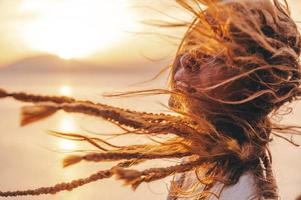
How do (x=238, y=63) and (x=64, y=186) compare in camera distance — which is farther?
(x=238, y=63)

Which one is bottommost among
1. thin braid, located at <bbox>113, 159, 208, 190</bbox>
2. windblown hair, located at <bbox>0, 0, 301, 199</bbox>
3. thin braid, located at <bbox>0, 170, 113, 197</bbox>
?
thin braid, located at <bbox>0, 170, 113, 197</bbox>

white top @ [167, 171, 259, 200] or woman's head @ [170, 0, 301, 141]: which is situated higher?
woman's head @ [170, 0, 301, 141]

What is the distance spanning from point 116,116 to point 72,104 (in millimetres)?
251

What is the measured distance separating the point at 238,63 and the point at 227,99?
0.55 feet

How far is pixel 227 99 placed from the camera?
2.54 meters

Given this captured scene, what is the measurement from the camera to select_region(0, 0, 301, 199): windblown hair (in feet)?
7.95

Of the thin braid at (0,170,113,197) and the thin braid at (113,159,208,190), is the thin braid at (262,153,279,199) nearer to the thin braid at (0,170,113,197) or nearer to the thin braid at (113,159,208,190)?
the thin braid at (113,159,208,190)

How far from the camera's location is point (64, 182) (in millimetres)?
2219

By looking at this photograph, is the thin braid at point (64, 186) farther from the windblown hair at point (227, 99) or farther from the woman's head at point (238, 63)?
the woman's head at point (238, 63)

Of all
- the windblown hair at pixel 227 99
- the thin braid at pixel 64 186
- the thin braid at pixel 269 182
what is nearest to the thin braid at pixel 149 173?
the windblown hair at pixel 227 99

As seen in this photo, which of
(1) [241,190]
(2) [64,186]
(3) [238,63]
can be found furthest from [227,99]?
(2) [64,186]

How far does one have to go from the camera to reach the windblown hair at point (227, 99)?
7.95 feet

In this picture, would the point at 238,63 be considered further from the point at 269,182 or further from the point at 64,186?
the point at 64,186

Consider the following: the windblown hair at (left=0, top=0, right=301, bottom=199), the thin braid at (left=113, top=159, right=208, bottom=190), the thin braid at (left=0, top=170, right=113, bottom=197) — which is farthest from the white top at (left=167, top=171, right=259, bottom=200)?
the thin braid at (left=0, top=170, right=113, bottom=197)
